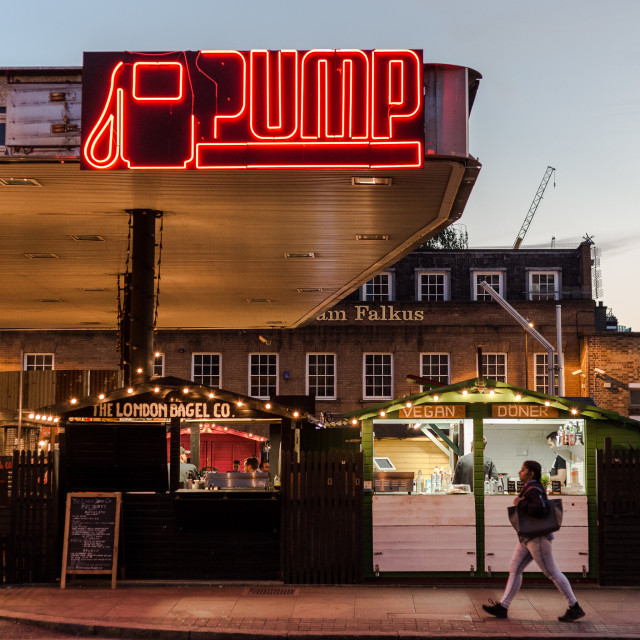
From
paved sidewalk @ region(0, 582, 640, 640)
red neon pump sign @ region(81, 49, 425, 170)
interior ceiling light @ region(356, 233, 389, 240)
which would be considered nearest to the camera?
paved sidewalk @ region(0, 582, 640, 640)

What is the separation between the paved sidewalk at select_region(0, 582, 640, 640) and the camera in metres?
10.8

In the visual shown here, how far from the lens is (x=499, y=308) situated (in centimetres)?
4247

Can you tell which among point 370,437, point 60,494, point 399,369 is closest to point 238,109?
point 370,437

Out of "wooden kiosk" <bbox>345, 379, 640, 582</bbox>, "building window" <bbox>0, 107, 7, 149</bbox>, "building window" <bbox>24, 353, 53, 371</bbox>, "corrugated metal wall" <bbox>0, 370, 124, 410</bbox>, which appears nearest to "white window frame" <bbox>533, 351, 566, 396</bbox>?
"building window" <bbox>24, 353, 53, 371</bbox>

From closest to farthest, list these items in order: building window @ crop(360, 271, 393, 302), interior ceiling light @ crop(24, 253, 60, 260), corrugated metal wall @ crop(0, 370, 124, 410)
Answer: interior ceiling light @ crop(24, 253, 60, 260) < corrugated metal wall @ crop(0, 370, 124, 410) < building window @ crop(360, 271, 393, 302)

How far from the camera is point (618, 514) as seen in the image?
13852 mm

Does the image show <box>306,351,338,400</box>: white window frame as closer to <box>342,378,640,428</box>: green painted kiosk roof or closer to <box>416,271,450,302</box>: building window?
<box>416,271,450,302</box>: building window

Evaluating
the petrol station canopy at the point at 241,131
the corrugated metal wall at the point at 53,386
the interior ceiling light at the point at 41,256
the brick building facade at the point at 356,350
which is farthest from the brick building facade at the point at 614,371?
the petrol station canopy at the point at 241,131

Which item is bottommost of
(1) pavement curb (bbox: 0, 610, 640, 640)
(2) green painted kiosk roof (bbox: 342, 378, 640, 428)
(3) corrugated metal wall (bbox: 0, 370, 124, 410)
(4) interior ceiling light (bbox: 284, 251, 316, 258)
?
(1) pavement curb (bbox: 0, 610, 640, 640)

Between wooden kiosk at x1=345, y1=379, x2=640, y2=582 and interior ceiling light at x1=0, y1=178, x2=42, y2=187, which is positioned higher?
interior ceiling light at x1=0, y1=178, x2=42, y2=187

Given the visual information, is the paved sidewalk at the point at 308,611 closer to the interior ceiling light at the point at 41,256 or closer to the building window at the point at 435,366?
the interior ceiling light at the point at 41,256

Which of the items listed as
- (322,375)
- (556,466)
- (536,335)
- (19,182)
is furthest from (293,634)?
(322,375)

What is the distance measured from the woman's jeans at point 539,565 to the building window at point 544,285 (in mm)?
34494

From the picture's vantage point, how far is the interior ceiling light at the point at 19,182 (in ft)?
47.5
